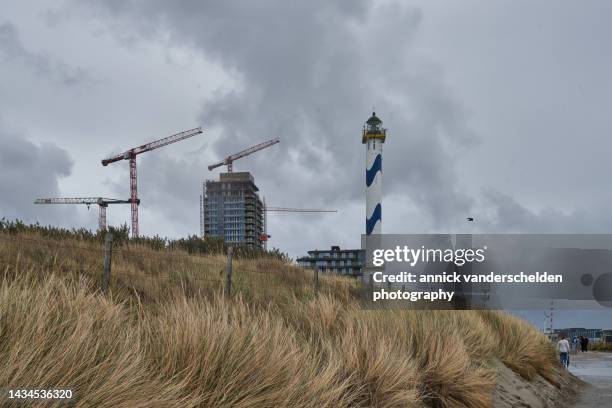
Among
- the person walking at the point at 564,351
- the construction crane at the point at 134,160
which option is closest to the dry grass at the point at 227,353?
the person walking at the point at 564,351

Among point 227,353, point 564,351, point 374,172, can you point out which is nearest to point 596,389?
point 564,351

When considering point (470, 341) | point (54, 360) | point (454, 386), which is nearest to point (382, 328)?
point (454, 386)

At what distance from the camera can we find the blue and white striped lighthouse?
3878cm

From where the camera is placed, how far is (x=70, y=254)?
1730cm

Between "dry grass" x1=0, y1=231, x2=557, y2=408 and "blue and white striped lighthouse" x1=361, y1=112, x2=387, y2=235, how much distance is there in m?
23.8

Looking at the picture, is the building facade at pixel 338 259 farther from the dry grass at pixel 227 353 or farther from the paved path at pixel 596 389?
the dry grass at pixel 227 353

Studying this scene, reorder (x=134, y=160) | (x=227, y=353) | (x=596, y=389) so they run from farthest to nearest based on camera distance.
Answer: (x=134, y=160), (x=596, y=389), (x=227, y=353)

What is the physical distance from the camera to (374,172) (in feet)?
130

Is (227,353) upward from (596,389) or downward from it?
upward

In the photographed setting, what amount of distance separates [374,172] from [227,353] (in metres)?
33.4

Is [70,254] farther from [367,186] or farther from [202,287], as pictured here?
[367,186]

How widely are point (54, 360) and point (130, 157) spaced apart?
14634 cm

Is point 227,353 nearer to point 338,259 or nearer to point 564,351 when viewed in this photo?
point 564,351

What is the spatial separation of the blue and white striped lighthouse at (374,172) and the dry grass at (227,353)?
2381cm
